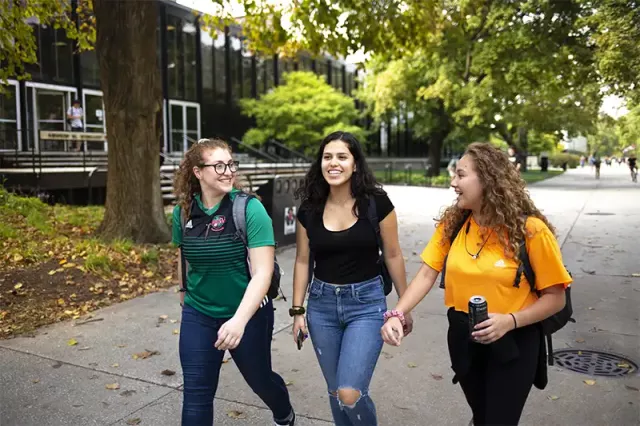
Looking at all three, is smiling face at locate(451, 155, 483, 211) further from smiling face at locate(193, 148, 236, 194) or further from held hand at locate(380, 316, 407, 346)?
smiling face at locate(193, 148, 236, 194)

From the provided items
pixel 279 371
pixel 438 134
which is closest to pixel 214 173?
pixel 279 371

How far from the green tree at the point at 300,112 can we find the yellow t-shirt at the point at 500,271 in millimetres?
26826

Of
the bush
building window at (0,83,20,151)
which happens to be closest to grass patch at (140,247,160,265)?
building window at (0,83,20,151)

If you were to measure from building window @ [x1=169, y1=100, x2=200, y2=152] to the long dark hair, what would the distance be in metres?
26.4

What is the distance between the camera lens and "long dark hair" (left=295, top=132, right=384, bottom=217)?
3291 mm

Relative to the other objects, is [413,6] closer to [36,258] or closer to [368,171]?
[36,258]

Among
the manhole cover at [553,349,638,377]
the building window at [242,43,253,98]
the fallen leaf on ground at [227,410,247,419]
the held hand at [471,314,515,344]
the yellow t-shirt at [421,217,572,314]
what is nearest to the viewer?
the held hand at [471,314,515,344]

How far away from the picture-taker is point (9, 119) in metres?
21.6

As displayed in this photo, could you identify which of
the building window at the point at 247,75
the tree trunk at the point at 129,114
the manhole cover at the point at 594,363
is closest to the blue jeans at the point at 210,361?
the manhole cover at the point at 594,363

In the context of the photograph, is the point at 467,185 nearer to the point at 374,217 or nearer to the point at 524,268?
the point at 524,268

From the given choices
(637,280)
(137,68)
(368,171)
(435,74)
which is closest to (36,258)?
(137,68)

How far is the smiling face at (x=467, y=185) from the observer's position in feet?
8.80

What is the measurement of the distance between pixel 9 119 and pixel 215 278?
21.5m

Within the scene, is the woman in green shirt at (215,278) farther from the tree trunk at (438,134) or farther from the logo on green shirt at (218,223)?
the tree trunk at (438,134)
